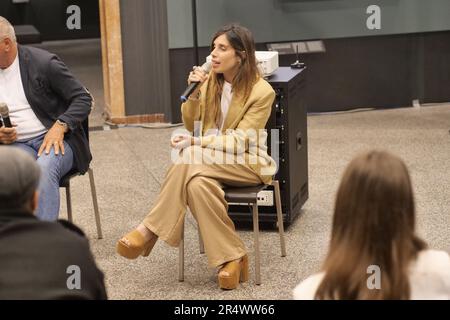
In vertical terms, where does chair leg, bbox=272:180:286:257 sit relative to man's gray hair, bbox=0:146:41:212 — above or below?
below

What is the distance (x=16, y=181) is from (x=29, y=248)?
18cm

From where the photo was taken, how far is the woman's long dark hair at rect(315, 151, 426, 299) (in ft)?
7.93

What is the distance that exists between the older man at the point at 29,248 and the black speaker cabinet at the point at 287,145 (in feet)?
8.46

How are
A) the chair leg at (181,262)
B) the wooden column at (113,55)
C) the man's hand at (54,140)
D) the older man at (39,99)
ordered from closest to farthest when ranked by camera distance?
1. the chair leg at (181,262)
2. the man's hand at (54,140)
3. the older man at (39,99)
4. the wooden column at (113,55)

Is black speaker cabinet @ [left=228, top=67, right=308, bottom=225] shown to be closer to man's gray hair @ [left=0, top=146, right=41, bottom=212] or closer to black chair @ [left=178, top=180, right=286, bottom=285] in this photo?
black chair @ [left=178, top=180, right=286, bottom=285]

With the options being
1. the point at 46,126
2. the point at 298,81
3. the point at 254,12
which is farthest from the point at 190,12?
the point at 46,126

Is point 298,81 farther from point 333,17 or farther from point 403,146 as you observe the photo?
point 333,17

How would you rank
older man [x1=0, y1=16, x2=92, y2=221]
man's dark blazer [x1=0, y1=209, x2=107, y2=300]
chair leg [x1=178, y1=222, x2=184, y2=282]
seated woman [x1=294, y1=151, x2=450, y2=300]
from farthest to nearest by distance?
older man [x1=0, y1=16, x2=92, y2=221]
chair leg [x1=178, y1=222, x2=184, y2=282]
man's dark blazer [x1=0, y1=209, x2=107, y2=300]
seated woman [x1=294, y1=151, x2=450, y2=300]

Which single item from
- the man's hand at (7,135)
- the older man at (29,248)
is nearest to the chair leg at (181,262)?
the man's hand at (7,135)

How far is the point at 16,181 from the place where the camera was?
2.61 metres

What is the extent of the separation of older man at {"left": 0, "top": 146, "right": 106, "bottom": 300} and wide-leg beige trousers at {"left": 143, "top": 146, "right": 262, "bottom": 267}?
1.81 m

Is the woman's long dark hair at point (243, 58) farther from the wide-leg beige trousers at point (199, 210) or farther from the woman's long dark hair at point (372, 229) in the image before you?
the woman's long dark hair at point (372, 229)

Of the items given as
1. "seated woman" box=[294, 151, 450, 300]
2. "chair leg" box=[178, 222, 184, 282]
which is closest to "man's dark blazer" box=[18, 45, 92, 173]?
"chair leg" box=[178, 222, 184, 282]

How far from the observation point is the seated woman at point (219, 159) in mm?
4480
